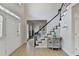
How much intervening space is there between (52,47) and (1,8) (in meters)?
4.10

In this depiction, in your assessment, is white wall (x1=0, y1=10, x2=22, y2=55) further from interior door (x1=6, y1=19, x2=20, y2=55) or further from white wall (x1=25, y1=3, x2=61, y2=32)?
white wall (x1=25, y1=3, x2=61, y2=32)

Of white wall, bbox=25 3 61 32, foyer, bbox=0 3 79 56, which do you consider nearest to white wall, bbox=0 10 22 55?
foyer, bbox=0 3 79 56

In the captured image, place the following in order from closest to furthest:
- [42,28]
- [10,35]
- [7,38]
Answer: [7,38] → [10,35] → [42,28]

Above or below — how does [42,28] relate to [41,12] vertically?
below

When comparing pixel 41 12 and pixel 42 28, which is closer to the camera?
pixel 42 28

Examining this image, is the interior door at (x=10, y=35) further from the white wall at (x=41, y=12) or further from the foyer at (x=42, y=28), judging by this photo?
the white wall at (x=41, y=12)

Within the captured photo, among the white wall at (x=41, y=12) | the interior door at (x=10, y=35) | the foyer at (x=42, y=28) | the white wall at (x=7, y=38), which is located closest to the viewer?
the white wall at (x=7, y=38)

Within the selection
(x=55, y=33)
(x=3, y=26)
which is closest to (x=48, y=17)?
(x=55, y=33)

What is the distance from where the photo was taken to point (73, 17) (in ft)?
16.7

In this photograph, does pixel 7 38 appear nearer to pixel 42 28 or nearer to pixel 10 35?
pixel 10 35

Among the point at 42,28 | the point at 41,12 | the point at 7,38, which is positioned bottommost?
the point at 7,38

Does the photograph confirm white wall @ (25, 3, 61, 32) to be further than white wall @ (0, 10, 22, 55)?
Yes

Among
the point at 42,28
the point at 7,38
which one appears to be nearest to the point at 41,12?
the point at 42,28

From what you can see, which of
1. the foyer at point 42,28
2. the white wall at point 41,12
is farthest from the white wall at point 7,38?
the white wall at point 41,12
